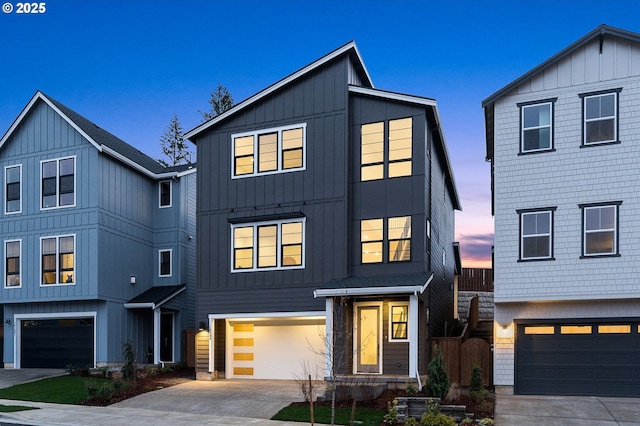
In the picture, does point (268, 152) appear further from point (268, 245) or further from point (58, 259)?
point (58, 259)

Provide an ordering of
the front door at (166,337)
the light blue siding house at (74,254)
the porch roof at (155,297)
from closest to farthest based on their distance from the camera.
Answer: the light blue siding house at (74,254) → the porch roof at (155,297) → the front door at (166,337)

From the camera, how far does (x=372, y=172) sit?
20625mm

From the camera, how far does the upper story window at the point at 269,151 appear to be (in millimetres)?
21562

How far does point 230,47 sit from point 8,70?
11.5 metres

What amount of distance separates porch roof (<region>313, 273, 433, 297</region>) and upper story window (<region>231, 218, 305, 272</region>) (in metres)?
2.05

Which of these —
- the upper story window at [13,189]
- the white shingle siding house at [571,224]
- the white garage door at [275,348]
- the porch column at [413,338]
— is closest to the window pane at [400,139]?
the white shingle siding house at [571,224]

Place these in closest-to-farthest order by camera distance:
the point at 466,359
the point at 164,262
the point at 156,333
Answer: the point at 466,359 → the point at 156,333 → the point at 164,262

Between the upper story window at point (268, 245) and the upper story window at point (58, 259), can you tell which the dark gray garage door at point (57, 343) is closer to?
the upper story window at point (58, 259)

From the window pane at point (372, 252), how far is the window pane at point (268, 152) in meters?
4.24

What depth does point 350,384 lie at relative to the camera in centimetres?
1767

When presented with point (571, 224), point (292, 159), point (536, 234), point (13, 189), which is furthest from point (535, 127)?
point (13, 189)

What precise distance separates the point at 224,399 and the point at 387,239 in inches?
271

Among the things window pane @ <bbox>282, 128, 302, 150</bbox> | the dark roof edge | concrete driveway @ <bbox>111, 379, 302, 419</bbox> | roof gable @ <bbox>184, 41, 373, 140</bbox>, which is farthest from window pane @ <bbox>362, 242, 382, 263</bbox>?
roof gable @ <bbox>184, 41, 373, 140</bbox>

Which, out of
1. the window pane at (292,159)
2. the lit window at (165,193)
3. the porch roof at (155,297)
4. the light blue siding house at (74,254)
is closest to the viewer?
the window pane at (292,159)
